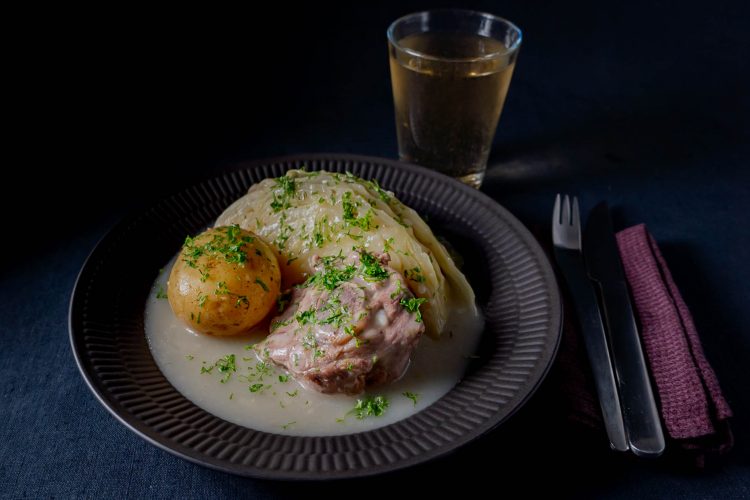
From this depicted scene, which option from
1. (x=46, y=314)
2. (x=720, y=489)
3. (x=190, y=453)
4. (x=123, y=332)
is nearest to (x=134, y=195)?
(x=46, y=314)

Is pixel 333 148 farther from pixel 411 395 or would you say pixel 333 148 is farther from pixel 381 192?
pixel 411 395

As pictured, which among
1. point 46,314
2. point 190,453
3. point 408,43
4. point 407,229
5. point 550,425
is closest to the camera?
point 190,453

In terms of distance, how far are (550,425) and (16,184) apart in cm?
317

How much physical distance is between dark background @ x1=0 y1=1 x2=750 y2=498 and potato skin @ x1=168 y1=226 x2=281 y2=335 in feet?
1.74

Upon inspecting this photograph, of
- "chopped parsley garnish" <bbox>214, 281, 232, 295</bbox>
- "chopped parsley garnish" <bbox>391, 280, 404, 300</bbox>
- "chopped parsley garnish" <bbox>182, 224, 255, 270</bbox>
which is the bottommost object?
"chopped parsley garnish" <bbox>391, 280, 404, 300</bbox>

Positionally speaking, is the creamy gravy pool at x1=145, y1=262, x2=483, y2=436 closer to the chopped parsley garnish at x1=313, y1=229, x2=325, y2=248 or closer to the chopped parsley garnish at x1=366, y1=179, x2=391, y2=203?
the chopped parsley garnish at x1=313, y1=229, x2=325, y2=248

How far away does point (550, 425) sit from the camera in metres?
2.78

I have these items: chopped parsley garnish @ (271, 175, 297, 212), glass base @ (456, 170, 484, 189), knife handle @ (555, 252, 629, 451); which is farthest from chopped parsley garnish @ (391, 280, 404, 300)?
glass base @ (456, 170, 484, 189)

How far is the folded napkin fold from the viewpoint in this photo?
268 cm

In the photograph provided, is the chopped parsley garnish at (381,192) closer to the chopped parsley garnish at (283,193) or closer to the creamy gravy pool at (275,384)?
the chopped parsley garnish at (283,193)

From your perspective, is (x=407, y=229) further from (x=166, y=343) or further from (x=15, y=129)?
(x=15, y=129)

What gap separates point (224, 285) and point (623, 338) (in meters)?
1.64

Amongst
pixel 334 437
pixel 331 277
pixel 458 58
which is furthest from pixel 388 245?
pixel 458 58

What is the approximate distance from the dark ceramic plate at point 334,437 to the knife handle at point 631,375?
1.14 feet
